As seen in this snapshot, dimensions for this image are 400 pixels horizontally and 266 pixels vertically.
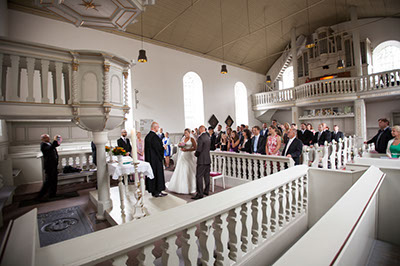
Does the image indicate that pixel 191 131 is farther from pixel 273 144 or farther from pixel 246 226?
pixel 246 226

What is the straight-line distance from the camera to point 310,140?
777 cm

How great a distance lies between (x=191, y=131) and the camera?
8.53m

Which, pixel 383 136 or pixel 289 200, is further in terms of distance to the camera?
pixel 383 136

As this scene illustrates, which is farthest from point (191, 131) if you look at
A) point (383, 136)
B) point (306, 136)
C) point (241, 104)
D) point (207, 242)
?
point (241, 104)

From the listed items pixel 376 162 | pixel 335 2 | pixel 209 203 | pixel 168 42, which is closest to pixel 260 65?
pixel 335 2

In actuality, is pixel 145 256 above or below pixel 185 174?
above

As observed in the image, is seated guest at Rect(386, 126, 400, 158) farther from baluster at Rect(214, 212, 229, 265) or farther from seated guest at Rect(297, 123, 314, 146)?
baluster at Rect(214, 212, 229, 265)

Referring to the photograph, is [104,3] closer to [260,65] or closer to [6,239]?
[6,239]

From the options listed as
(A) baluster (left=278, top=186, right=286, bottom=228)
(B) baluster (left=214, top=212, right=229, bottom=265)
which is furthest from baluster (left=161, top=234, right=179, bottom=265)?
(A) baluster (left=278, top=186, right=286, bottom=228)

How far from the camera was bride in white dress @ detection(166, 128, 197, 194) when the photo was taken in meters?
4.95

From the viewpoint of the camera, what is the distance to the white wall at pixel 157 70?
7070 millimetres

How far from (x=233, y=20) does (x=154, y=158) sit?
9132 mm

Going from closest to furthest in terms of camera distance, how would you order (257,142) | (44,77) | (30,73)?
(30,73) → (44,77) → (257,142)

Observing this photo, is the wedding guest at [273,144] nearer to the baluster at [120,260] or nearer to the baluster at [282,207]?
the baluster at [282,207]
